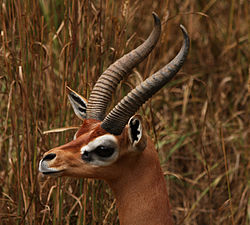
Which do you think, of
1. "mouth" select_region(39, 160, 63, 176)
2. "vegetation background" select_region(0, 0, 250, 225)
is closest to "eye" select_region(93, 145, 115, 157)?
"mouth" select_region(39, 160, 63, 176)

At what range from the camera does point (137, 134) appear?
252 centimetres

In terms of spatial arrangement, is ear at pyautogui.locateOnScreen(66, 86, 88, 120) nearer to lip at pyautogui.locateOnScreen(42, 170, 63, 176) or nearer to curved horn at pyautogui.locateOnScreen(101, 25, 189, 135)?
curved horn at pyautogui.locateOnScreen(101, 25, 189, 135)

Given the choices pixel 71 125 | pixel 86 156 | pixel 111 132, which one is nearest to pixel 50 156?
pixel 86 156

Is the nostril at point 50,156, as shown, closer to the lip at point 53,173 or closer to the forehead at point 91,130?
the lip at point 53,173

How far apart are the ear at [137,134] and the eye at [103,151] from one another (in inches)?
4.7

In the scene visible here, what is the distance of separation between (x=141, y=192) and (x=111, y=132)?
1.27 ft

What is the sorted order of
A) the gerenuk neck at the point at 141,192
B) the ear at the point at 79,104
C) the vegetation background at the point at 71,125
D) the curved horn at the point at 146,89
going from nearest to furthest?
the curved horn at the point at 146,89, the gerenuk neck at the point at 141,192, the ear at the point at 79,104, the vegetation background at the point at 71,125

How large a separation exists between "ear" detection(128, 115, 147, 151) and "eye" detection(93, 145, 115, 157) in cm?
12

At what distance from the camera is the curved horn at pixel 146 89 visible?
2.42m

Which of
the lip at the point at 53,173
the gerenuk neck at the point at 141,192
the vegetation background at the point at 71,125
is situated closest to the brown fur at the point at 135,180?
the gerenuk neck at the point at 141,192

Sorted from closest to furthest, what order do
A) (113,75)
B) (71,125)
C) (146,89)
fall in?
1. (146,89)
2. (113,75)
3. (71,125)

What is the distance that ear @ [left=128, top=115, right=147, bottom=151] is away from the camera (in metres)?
2.47

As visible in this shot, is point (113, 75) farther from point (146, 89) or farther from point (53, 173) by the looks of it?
point (53, 173)

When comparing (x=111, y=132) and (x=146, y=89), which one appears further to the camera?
(x=111, y=132)
